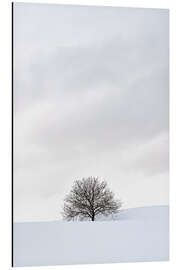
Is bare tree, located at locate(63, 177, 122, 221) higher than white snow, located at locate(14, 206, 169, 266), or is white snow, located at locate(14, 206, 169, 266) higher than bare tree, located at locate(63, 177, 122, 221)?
bare tree, located at locate(63, 177, 122, 221)

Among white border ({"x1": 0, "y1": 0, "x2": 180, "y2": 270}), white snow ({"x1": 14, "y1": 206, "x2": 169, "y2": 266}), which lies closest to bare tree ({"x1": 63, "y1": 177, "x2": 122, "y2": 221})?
white snow ({"x1": 14, "y1": 206, "x2": 169, "y2": 266})

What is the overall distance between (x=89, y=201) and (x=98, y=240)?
7.6 inches

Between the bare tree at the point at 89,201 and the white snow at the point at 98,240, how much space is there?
0.13ft

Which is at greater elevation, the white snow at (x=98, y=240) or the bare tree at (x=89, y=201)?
the bare tree at (x=89, y=201)

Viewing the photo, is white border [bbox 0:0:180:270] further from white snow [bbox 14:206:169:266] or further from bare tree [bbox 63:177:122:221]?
bare tree [bbox 63:177:122:221]

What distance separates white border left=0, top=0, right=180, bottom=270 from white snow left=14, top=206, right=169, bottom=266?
4 centimetres

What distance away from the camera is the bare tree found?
271 centimetres
